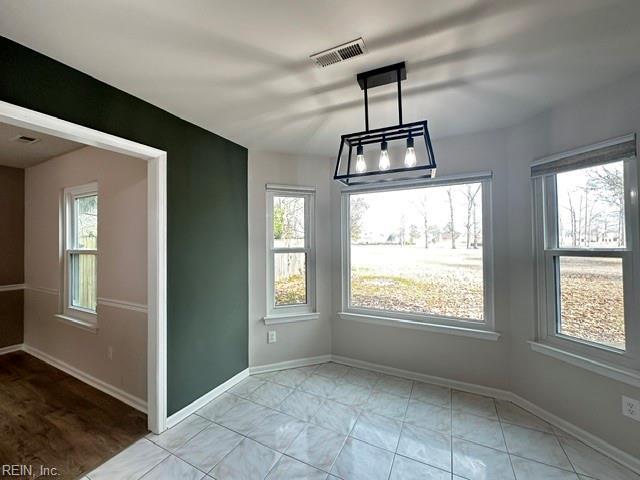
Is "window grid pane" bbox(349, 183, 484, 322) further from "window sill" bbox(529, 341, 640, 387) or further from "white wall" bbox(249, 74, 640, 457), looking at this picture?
"window sill" bbox(529, 341, 640, 387)

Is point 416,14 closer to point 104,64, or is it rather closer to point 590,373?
point 104,64

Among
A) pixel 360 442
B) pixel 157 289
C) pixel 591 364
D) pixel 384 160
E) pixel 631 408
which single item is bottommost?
pixel 360 442

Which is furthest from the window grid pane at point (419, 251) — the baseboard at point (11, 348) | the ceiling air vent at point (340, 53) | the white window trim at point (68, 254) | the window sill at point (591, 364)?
the baseboard at point (11, 348)

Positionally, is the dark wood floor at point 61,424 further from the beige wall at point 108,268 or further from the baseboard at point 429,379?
the baseboard at point 429,379

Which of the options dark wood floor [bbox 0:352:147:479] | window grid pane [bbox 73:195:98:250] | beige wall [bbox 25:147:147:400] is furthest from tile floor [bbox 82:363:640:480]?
window grid pane [bbox 73:195:98:250]

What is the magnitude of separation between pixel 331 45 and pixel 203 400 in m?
2.90

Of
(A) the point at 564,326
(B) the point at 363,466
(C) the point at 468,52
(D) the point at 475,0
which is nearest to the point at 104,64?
(D) the point at 475,0

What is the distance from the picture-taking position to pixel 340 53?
1590 mm

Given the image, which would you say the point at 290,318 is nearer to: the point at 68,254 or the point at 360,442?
the point at 360,442

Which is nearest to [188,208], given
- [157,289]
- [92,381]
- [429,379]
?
[157,289]

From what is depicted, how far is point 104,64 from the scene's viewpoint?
169 centimetres

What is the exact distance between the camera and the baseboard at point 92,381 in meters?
2.56

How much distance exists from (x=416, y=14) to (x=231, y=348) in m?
3.00

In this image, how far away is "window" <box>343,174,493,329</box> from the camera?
111 inches
